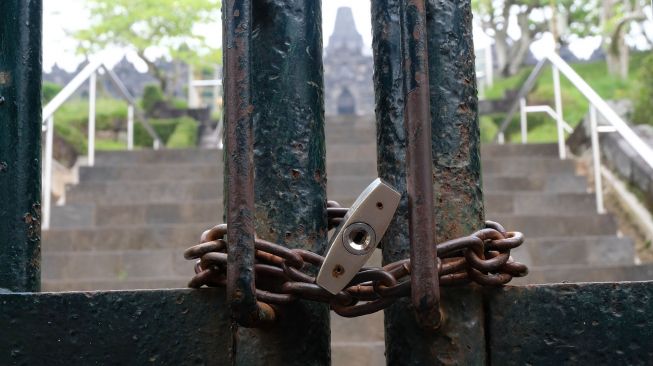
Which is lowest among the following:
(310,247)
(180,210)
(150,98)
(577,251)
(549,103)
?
(577,251)

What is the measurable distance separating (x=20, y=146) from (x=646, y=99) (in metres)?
6.07

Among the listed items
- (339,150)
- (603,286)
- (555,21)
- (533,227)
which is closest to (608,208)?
(533,227)

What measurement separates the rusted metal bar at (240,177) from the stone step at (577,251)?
3.87 m

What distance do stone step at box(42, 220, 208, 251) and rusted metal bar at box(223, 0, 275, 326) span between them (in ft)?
13.6

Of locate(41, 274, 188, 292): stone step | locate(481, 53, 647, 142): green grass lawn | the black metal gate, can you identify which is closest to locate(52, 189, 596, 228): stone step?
locate(41, 274, 188, 292): stone step

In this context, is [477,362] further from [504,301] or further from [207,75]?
[207,75]

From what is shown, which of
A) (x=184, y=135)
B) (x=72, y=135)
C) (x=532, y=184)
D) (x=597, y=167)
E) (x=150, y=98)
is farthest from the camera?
(x=150, y=98)

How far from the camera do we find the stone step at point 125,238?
4902 mm

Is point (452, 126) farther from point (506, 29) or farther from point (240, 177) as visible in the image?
point (506, 29)

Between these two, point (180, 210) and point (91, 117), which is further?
point (91, 117)

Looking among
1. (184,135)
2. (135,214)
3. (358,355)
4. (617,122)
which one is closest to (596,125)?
(617,122)

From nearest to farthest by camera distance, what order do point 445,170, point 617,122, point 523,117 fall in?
point 445,170
point 617,122
point 523,117

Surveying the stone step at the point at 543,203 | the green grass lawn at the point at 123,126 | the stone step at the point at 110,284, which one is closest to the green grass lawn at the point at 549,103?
the stone step at the point at 543,203

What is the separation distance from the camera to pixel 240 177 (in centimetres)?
79
